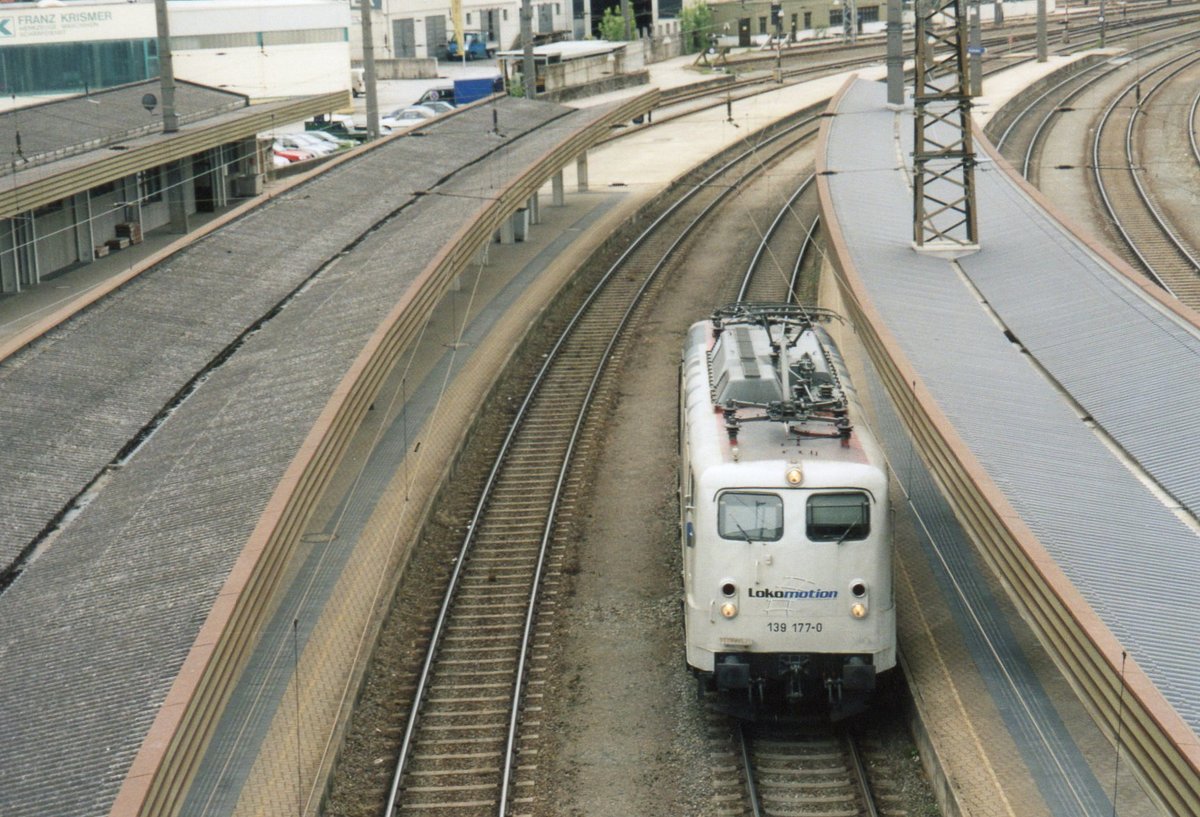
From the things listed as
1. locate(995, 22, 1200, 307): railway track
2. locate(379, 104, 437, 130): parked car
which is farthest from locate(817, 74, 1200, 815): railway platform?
locate(379, 104, 437, 130): parked car

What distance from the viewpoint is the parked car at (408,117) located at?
62.6m

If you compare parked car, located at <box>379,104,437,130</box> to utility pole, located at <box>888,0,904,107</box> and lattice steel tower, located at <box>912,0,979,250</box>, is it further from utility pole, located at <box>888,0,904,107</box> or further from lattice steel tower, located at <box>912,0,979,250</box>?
lattice steel tower, located at <box>912,0,979,250</box>

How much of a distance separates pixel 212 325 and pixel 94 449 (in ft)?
18.4

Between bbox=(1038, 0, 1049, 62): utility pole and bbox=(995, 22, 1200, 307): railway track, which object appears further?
bbox=(1038, 0, 1049, 62): utility pole

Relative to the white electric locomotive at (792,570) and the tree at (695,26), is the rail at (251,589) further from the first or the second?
the tree at (695,26)

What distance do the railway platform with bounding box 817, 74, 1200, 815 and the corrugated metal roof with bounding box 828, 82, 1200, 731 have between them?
0.11ft

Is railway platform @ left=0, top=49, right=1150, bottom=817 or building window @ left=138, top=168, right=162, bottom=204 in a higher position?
building window @ left=138, top=168, right=162, bottom=204

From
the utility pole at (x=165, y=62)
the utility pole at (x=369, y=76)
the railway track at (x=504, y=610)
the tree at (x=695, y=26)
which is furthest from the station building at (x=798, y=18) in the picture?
the railway track at (x=504, y=610)

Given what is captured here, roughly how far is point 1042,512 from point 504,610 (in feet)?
24.6

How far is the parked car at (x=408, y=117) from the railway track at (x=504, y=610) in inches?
1197

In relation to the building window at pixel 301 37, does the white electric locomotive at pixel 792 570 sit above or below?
below

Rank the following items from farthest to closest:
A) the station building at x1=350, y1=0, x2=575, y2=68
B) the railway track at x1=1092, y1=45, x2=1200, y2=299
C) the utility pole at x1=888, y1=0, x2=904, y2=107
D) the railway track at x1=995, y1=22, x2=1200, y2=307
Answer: the station building at x1=350, y1=0, x2=575, y2=68, the utility pole at x1=888, y1=0, x2=904, y2=107, the railway track at x1=995, y1=22, x2=1200, y2=307, the railway track at x1=1092, y1=45, x2=1200, y2=299

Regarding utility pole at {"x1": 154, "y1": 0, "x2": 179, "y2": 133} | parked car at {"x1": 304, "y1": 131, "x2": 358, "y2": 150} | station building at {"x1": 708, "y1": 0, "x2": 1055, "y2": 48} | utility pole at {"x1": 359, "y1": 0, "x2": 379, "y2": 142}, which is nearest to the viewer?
utility pole at {"x1": 154, "y1": 0, "x2": 179, "y2": 133}

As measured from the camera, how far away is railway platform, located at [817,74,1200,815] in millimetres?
12266
